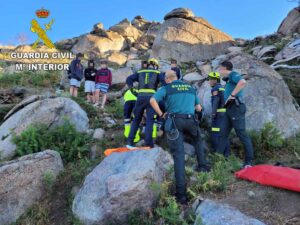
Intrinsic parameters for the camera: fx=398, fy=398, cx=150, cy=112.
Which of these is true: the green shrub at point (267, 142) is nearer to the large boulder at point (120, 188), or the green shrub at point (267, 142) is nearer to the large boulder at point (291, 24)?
the large boulder at point (120, 188)

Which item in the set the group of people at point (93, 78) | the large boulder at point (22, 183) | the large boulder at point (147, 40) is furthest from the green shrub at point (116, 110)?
the large boulder at point (147, 40)

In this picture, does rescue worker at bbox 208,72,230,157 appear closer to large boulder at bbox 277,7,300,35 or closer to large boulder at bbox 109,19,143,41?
large boulder at bbox 277,7,300,35

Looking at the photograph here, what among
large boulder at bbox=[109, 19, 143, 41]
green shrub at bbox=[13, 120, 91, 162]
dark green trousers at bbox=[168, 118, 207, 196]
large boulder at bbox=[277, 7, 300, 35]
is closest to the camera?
dark green trousers at bbox=[168, 118, 207, 196]

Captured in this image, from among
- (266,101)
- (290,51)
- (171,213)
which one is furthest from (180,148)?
(290,51)

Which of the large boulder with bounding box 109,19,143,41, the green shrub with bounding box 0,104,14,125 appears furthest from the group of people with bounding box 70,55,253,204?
the large boulder with bounding box 109,19,143,41

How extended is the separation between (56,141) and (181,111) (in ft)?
13.5

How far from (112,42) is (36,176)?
20.3 metres

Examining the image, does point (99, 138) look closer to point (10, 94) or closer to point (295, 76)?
point (10, 94)

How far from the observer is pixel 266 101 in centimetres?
1138

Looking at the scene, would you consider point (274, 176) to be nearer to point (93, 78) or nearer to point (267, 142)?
point (267, 142)

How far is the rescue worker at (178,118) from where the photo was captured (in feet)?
22.9

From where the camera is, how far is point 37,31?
2523 centimetres

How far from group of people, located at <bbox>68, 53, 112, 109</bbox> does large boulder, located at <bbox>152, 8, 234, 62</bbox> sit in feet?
28.6

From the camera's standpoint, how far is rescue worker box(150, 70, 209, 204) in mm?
6977
